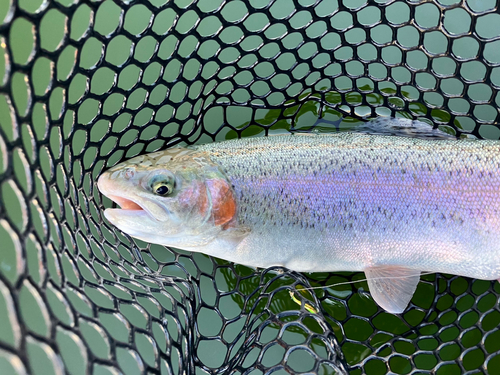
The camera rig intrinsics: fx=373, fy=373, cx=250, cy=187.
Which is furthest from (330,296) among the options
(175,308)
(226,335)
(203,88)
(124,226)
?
(203,88)

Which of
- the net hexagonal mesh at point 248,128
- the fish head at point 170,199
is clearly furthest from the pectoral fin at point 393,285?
the fish head at point 170,199

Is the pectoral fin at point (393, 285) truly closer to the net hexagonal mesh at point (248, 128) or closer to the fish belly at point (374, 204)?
the fish belly at point (374, 204)

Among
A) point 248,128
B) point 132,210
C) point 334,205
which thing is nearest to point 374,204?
point 334,205

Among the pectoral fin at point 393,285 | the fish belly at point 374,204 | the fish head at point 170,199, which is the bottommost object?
the pectoral fin at point 393,285

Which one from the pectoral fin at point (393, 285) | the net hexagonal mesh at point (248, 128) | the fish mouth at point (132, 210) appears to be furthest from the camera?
the net hexagonal mesh at point (248, 128)

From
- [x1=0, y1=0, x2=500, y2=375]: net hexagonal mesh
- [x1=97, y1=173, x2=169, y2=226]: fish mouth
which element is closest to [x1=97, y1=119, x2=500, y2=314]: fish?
[x1=97, y1=173, x2=169, y2=226]: fish mouth

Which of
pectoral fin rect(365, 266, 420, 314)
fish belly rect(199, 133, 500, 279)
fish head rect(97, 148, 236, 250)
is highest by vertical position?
fish head rect(97, 148, 236, 250)

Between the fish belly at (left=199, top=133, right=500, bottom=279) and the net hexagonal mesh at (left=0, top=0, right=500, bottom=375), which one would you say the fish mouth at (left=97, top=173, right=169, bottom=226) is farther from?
the fish belly at (left=199, top=133, right=500, bottom=279)

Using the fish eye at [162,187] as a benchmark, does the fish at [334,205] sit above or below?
below
